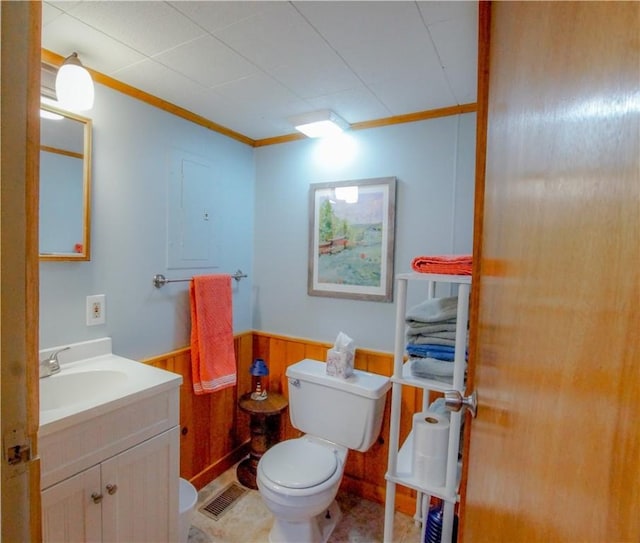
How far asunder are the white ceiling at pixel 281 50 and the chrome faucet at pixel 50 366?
1.16m

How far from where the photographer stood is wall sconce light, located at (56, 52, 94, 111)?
4.02 ft

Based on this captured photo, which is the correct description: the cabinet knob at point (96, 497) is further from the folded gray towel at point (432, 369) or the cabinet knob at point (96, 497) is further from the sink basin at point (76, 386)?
the folded gray towel at point (432, 369)

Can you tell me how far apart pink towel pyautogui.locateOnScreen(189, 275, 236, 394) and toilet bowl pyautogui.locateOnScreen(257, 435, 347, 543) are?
50 centimetres

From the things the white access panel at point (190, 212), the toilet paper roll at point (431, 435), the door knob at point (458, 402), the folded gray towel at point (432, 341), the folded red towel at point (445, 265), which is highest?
the white access panel at point (190, 212)

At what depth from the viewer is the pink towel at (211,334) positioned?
187 centimetres

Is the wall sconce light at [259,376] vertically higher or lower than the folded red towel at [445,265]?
lower

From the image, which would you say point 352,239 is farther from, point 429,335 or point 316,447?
point 316,447

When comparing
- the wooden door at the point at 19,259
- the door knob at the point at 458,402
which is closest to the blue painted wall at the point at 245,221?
the door knob at the point at 458,402

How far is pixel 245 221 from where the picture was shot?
89.0 inches

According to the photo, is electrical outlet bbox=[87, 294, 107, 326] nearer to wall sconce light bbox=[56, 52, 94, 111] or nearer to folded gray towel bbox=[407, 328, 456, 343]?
wall sconce light bbox=[56, 52, 94, 111]

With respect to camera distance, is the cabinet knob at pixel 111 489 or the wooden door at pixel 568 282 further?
the cabinet knob at pixel 111 489

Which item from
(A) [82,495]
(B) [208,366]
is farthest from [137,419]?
(B) [208,366]

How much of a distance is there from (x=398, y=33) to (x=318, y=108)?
661mm

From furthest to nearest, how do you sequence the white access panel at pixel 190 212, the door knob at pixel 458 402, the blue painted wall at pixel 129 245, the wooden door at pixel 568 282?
the white access panel at pixel 190 212, the blue painted wall at pixel 129 245, the door knob at pixel 458 402, the wooden door at pixel 568 282
